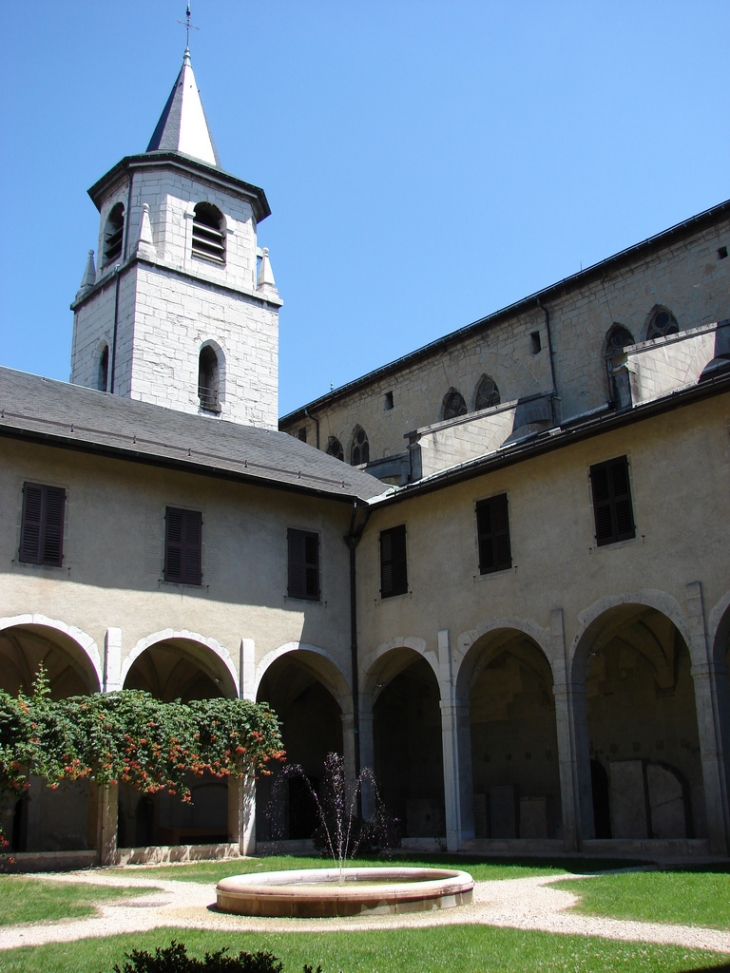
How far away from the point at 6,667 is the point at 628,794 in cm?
1303

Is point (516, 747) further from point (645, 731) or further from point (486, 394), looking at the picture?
point (486, 394)

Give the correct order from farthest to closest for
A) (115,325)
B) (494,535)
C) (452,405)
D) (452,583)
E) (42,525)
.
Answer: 1. (115,325)
2. (452,405)
3. (452,583)
4. (494,535)
5. (42,525)

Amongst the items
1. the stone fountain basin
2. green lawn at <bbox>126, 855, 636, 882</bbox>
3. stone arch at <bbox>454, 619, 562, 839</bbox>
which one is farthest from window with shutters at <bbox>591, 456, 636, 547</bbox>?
the stone fountain basin

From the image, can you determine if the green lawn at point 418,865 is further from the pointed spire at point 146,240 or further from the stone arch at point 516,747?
the pointed spire at point 146,240

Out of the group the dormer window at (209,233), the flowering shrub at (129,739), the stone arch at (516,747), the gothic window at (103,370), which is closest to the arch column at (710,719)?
the stone arch at (516,747)

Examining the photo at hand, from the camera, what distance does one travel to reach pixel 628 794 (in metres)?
20.7

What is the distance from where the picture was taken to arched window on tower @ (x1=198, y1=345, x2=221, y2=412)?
32.0 meters

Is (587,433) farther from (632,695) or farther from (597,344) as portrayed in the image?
(597,344)

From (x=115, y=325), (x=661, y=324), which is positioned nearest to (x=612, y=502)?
(x=661, y=324)

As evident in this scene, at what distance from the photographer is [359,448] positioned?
34.3 metres

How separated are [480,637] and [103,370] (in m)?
17.8

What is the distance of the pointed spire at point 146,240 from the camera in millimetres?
31288

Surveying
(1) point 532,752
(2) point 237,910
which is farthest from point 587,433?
(2) point 237,910

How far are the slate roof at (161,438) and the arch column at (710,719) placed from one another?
27.7ft
